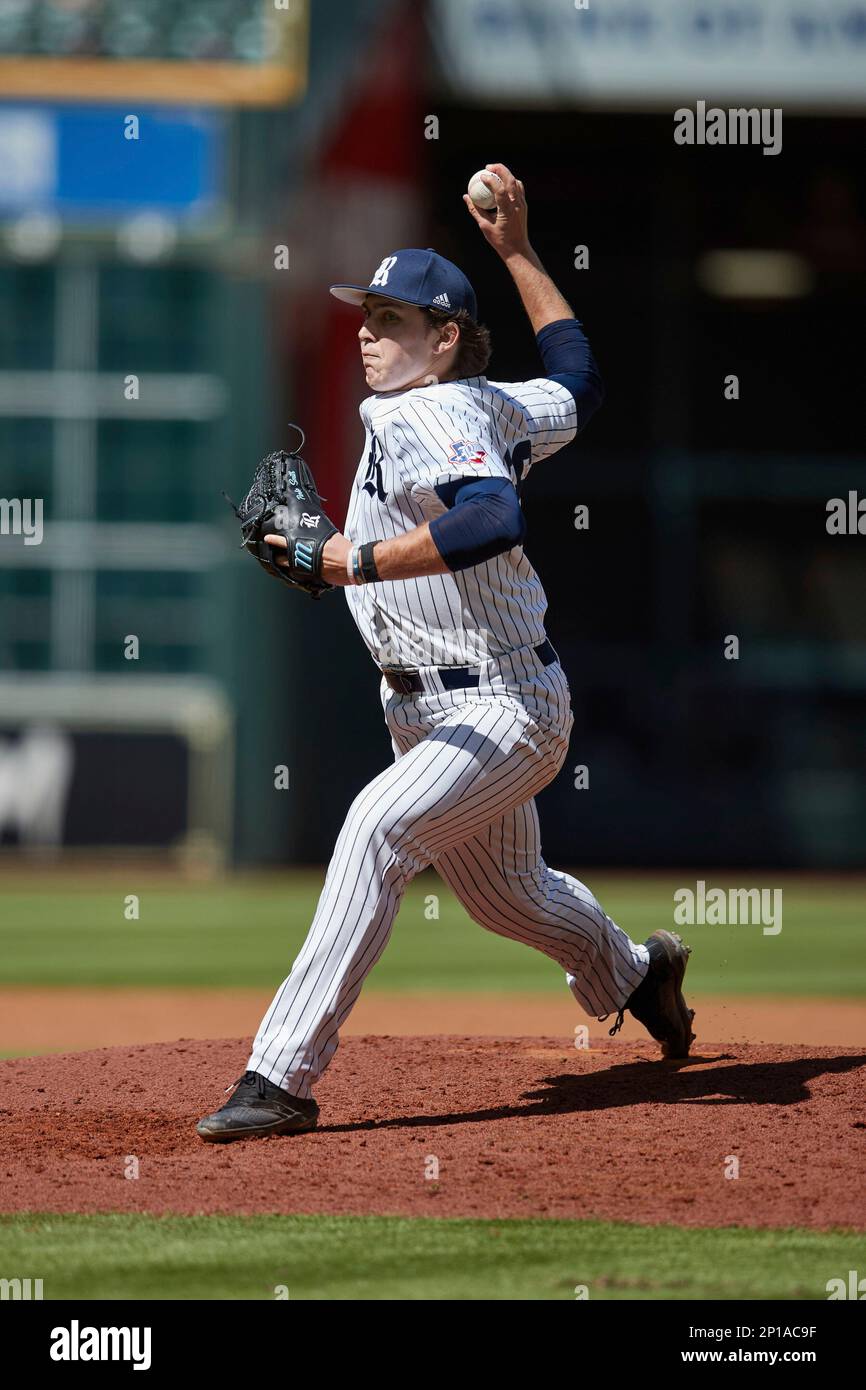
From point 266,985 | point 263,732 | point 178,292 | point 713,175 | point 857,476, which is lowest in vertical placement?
point 266,985

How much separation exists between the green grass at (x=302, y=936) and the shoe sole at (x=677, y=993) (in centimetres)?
299

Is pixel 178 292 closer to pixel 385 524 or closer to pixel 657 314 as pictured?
pixel 657 314

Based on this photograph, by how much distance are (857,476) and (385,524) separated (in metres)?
12.7

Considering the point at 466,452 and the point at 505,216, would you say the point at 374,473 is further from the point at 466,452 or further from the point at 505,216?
the point at 505,216

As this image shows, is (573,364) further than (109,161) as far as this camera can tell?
No

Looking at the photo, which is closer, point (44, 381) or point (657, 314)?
point (44, 381)

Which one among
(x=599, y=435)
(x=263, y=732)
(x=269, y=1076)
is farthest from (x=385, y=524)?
(x=599, y=435)

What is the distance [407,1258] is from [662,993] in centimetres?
177

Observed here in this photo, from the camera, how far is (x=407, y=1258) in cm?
327

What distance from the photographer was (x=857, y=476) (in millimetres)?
16250

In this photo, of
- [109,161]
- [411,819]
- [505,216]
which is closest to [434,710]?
[411,819]

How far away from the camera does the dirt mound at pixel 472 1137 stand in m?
3.68

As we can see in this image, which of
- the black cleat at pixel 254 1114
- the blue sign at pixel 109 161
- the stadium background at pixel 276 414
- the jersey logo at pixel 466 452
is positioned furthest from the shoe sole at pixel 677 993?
the blue sign at pixel 109 161

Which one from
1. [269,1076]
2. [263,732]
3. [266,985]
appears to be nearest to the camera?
[269,1076]
